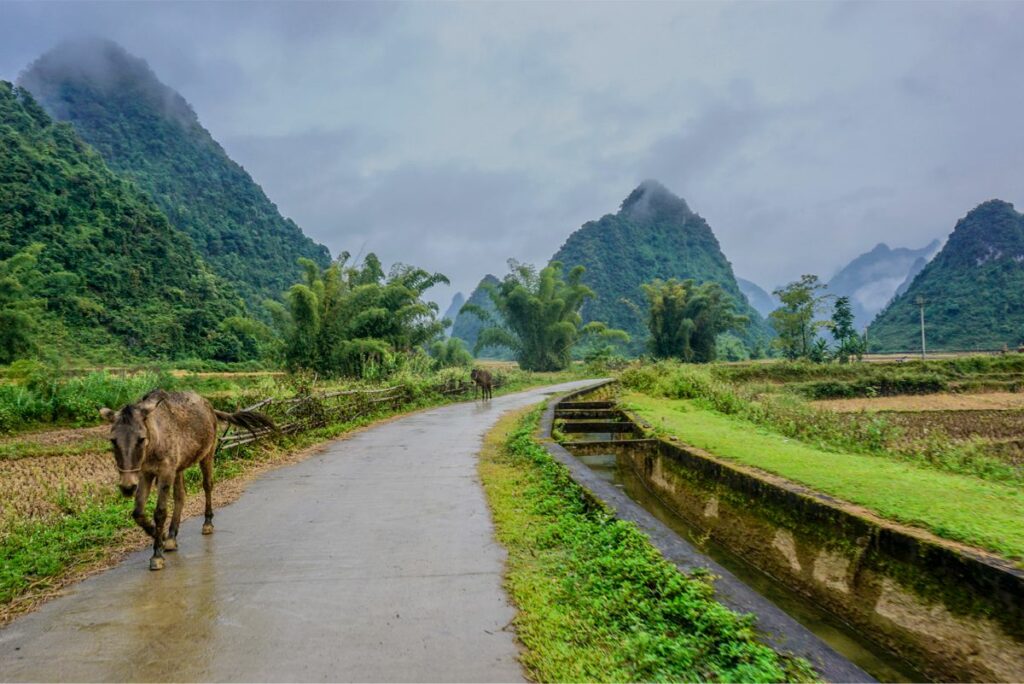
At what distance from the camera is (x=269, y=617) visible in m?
3.36

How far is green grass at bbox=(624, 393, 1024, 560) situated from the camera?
3820 mm

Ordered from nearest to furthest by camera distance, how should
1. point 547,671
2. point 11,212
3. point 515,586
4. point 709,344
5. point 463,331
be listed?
point 547,671 < point 515,586 < point 11,212 < point 709,344 < point 463,331

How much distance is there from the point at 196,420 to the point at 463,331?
104m

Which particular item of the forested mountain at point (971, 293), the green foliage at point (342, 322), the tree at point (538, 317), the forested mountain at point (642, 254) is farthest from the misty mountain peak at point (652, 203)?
the green foliage at point (342, 322)

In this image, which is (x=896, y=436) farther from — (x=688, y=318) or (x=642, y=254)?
(x=642, y=254)

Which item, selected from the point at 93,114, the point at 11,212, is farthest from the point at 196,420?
the point at 93,114

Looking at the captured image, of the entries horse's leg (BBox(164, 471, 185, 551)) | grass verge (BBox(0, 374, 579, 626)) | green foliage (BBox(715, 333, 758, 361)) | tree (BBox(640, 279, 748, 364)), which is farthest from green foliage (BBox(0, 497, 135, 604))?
green foliage (BBox(715, 333, 758, 361))

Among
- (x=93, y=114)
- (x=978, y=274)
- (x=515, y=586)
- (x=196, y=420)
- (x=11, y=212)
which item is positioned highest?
(x=93, y=114)

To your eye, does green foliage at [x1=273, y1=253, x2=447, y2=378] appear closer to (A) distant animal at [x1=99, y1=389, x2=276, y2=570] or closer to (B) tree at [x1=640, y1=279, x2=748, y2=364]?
(A) distant animal at [x1=99, y1=389, x2=276, y2=570]

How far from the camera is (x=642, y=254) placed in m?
85.9

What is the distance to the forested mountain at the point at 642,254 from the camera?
76.1 m

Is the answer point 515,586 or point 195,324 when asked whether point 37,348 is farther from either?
point 515,586

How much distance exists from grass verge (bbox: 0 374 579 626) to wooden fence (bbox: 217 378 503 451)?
3.22ft

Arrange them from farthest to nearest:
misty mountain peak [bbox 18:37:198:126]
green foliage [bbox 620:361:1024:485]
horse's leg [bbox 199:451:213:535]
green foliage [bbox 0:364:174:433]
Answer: misty mountain peak [bbox 18:37:198:126] < green foliage [bbox 0:364:174:433] < green foliage [bbox 620:361:1024:485] < horse's leg [bbox 199:451:213:535]
